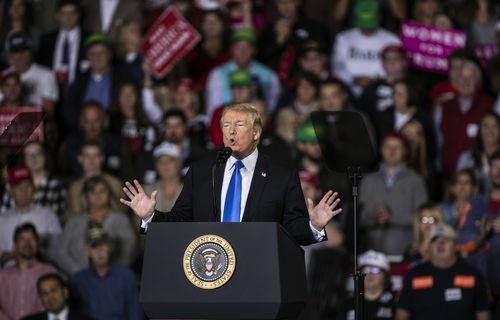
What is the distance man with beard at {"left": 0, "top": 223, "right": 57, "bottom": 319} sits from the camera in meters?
10.4

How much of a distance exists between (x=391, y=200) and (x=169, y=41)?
123 inches

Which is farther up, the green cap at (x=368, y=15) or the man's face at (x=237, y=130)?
the green cap at (x=368, y=15)

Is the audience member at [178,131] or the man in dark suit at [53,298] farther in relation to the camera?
the audience member at [178,131]

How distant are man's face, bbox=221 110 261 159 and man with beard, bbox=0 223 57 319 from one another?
4764mm

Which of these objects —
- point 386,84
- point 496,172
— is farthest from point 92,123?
point 496,172

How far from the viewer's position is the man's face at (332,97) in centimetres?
1177

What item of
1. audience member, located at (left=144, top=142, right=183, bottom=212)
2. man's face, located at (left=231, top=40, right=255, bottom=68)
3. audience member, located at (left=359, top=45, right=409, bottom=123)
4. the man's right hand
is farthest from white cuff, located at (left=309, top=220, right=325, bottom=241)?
man's face, located at (left=231, top=40, right=255, bottom=68)

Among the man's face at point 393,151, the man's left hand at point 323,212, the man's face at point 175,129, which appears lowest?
the man's left hand at point 323,212

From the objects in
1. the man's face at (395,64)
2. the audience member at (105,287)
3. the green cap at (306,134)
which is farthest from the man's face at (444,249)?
the man's face at (395,64)

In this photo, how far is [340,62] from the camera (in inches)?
513

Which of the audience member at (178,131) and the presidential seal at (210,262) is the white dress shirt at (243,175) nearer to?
the presidential seal at (210,262)

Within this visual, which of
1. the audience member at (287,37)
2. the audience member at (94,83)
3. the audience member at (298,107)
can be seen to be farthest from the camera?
the audience member at (287,37)

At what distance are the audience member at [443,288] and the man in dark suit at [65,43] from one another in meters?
5.13

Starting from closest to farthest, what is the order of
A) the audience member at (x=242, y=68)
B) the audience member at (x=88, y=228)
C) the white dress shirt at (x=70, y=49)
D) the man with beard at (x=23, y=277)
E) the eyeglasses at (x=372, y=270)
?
the eyeglasses at (x=372, y=270)
the man with beard at (x=23, y=277)
the audience member at (x=88, y=228)
the audience member at (x=242, y=68)
the white dress shirt at (x=70, y=49)
